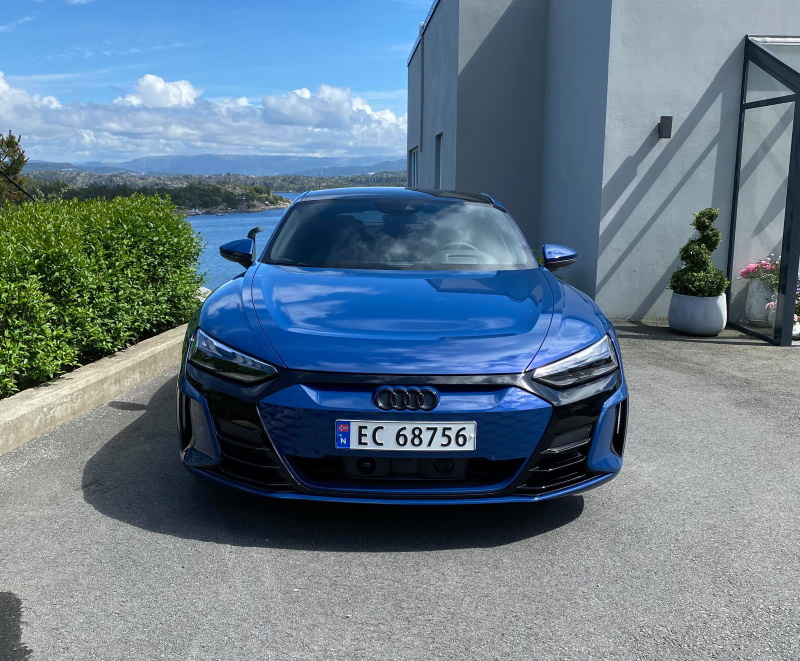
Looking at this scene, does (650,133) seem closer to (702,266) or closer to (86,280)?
(702,266)

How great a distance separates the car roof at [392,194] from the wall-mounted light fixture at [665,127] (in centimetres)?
441

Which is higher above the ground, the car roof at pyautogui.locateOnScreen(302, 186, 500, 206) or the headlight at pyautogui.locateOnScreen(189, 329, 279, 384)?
the car roof at pyautogui.locateOnScreen(302, 186, 500, 206)

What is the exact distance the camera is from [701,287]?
8055mm

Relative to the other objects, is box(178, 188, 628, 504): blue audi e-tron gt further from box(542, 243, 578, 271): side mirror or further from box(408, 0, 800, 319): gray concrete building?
box(408, 0, 800, 319): gray concrete building

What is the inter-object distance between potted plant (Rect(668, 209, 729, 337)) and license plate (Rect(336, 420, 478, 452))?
19.8 feet

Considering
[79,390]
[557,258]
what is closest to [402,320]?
[557,258]

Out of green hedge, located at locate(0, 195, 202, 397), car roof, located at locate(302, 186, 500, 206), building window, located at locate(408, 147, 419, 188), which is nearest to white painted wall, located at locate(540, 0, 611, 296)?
car roof, located at locate(302, 186, 500, 206)

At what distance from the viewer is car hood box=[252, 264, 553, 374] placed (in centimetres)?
292

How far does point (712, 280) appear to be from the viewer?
8078mm

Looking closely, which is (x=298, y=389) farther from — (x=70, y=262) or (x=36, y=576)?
(x=70, y=262)

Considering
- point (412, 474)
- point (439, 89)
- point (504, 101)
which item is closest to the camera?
point (412, 474)

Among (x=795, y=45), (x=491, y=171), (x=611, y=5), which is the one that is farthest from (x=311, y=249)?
(x=491, y=171)

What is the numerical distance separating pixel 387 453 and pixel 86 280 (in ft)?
10.4

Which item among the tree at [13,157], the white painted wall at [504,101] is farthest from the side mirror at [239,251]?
the tree at [13,157]
